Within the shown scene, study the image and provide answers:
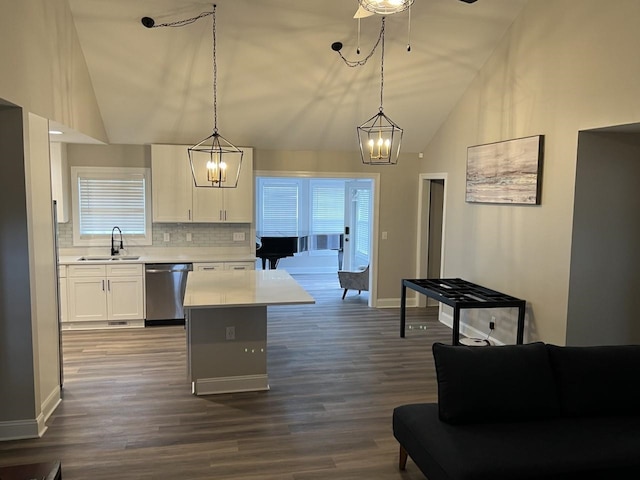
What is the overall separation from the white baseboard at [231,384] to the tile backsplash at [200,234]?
3.08 meters

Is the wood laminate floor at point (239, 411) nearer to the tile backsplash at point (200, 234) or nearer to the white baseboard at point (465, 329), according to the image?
the white baseboard at point (465, 329)

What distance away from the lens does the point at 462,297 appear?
5.36m

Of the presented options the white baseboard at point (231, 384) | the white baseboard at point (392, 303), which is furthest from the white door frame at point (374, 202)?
the white baseboard at point (231, 384)

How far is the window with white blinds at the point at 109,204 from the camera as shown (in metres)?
6.82

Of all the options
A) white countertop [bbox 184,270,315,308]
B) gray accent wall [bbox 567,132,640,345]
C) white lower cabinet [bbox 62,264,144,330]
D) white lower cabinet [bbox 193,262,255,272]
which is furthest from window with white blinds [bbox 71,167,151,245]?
gray accent wall [bbox 567,132,640,345]

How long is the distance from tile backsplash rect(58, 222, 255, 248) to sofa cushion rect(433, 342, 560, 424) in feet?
15.4

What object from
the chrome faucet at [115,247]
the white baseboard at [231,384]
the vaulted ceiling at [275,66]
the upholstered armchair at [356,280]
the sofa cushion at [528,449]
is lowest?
the white baseboard at [231,384]

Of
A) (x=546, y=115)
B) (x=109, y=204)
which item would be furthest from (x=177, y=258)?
(x=546, y=115)

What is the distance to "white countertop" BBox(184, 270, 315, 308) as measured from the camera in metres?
4.06

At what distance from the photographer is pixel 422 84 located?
20.3 ft

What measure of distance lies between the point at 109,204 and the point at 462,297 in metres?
4.81

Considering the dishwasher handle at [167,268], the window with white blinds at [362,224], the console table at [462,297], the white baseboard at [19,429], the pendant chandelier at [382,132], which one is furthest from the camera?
the window with white blinds at [362,224]

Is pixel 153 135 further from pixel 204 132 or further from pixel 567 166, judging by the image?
pixel 567 166

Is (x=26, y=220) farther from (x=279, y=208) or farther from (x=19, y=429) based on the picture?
(x=279, y=208)
